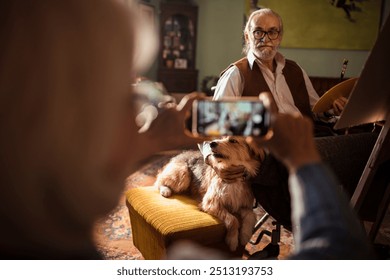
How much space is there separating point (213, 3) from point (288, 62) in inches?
138

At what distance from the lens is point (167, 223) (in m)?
1.30

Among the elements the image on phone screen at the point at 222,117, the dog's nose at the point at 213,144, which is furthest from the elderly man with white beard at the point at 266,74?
the image on phone screen at the point at 222,117

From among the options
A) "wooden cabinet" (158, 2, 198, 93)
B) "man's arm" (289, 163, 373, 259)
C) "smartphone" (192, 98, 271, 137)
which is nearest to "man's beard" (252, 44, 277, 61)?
"smartphone" (192, 98, 271, 137)

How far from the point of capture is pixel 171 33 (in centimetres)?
478

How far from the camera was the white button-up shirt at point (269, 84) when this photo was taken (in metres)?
1.38

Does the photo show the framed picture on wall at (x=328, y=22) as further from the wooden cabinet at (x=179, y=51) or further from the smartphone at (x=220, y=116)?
the smartphone at (x=220, y=116)

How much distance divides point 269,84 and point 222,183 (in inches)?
17.5

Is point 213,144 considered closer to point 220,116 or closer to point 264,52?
point 264,52

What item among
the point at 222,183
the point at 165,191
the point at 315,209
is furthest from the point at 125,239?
the point at 315,209

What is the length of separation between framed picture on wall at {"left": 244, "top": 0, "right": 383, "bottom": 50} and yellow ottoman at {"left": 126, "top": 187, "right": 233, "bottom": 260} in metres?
3.42

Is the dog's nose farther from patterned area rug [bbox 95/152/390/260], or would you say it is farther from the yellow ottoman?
patterned area rug [bbox 95/152/390/260]
